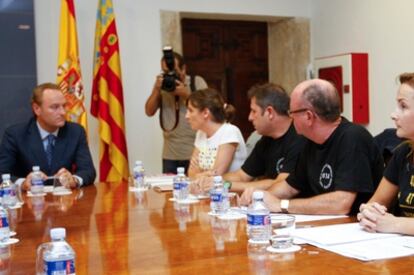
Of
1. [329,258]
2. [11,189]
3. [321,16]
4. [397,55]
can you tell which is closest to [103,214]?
[11,189]

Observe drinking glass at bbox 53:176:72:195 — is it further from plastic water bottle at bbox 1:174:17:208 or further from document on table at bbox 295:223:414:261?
document on table at bbox 295:223:414:261

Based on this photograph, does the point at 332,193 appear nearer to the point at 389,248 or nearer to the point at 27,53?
the point at 389,248

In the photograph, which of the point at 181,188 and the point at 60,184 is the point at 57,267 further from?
the point at 60,184

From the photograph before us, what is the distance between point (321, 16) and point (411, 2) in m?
1.16

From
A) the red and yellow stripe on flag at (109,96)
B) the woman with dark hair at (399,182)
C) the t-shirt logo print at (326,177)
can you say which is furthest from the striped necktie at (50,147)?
the woman with dark hair at (399,182)

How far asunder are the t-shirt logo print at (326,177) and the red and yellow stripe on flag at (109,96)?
242 cm

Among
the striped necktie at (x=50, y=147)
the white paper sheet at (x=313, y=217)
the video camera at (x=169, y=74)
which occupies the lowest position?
the white paper sheet at (x=313, y=217)

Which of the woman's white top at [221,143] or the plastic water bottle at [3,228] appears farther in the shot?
the woman's white top at [221,143]

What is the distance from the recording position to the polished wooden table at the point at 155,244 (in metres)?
1.38

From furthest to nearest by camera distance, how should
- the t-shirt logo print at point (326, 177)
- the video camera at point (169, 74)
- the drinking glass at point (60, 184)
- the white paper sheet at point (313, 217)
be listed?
1. the video camera at point (169, 74)
2. the drinking glass at point (60, 184)
3. the t-shirt logo print at point (326, 177)
4. the white paper sheet at point (313, 217)

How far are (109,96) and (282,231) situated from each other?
301 cm

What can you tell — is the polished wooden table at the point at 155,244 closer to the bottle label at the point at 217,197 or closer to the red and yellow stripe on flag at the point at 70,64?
the bottle label at the point at 217,197

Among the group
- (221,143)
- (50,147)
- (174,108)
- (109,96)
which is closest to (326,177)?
(221,143)

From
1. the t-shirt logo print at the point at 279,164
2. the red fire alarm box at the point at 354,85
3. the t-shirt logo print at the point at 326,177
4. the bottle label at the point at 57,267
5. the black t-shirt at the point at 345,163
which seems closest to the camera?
the bottle label at the point at 57,267
